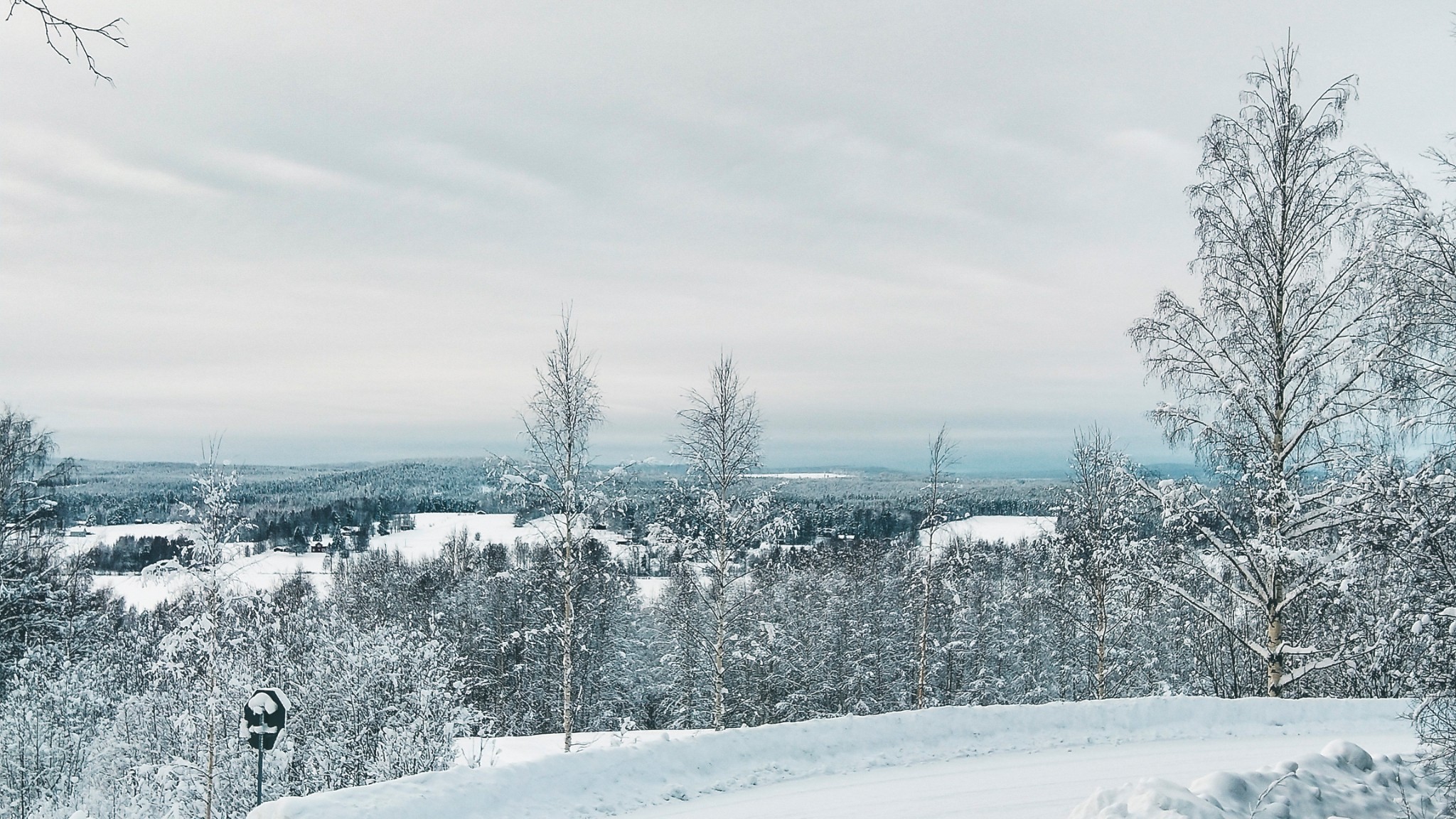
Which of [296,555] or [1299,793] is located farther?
[296,555]

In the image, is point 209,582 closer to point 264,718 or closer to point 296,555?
point 264,718

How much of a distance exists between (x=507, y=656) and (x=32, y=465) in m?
26.5

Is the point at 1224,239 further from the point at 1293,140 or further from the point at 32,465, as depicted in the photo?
the point at 32,465

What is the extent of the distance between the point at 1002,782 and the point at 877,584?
3679 centimetres

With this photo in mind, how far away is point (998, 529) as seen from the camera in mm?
133750

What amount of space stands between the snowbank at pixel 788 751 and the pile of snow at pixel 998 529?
12169 mm

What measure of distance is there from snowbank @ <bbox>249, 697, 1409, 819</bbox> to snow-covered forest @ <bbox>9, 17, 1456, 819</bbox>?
1651 mm

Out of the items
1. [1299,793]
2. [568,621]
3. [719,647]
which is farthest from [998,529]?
[1299,793]

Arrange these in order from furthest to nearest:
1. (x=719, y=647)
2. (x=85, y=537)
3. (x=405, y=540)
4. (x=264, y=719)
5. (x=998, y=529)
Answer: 1. (x=405, y=540)
2. (x=998, y=529)
3. (x=85, y=537)
4. (x=719, y=647)
5. (x=264, y=719)

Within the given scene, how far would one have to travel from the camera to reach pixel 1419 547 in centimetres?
726

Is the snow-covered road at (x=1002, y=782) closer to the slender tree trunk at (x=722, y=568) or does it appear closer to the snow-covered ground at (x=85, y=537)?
the slender tree trunk at (x=722, y=568)

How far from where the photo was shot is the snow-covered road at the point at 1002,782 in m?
8.19

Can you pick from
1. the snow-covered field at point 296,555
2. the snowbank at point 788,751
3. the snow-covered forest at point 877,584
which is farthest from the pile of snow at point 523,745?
the snowbank at point 788,751

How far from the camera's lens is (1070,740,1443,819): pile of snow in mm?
6074
